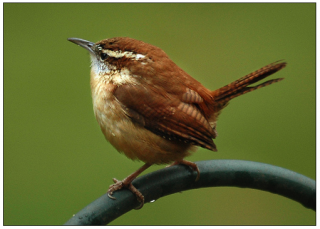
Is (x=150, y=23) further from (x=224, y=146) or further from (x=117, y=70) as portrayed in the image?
(x=117, y=70)

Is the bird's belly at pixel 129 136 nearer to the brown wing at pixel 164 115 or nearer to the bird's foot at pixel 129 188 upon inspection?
the brown wing at pixel 164 115

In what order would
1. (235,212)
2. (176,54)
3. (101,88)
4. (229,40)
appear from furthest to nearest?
1. (229,40)
2. (176,54)
3. (235,212)
4. (101,88)

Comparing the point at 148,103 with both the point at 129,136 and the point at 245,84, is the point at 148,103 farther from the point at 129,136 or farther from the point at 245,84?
the point at 245,84

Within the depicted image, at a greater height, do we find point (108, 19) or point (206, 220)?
point (108, 19)

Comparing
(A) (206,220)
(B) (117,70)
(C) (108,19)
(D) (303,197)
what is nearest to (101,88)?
(B) (117,70)

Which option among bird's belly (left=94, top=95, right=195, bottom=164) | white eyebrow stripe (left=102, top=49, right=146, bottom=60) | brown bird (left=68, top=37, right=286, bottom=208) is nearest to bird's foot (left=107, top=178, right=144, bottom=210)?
brown bird (left=68, top=37, right=286, bottom=208)

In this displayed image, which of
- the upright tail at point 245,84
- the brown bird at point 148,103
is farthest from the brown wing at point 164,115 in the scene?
the upright tail at point 245,84

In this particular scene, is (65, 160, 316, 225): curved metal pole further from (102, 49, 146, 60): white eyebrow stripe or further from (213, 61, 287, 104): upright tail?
(102, 49, 146, 60): white eyebrow stripe
